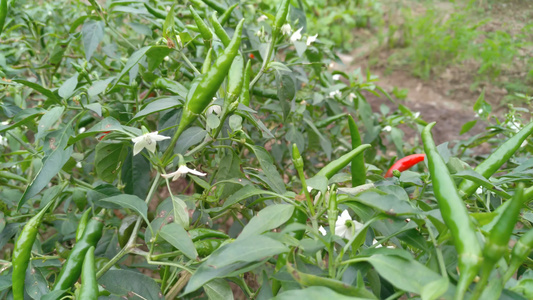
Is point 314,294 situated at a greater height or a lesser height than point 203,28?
lesser

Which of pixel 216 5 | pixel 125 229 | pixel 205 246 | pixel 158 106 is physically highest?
pixel 216 5

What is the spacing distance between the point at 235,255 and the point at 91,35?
1.05 metres

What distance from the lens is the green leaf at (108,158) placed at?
1.01 m

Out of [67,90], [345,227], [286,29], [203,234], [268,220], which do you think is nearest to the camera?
[268,220]

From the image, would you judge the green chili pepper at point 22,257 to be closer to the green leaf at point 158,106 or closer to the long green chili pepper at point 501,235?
the green leaf at point 158,106

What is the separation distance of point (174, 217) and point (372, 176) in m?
0.56

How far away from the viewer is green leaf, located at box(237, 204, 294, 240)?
25.8 inches

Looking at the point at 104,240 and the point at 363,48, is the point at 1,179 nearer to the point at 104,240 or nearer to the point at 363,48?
the point at 104,240

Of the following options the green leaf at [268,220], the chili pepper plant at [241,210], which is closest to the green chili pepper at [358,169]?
the chili pepper plant at [241,210]

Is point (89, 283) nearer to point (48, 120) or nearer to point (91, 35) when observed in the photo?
point (48, 120)

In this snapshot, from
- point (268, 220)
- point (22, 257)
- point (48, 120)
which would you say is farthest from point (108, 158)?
point (268, 220)

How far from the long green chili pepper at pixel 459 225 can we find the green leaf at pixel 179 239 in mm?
408

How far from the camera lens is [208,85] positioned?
2.92ft

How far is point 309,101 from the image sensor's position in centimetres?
185
